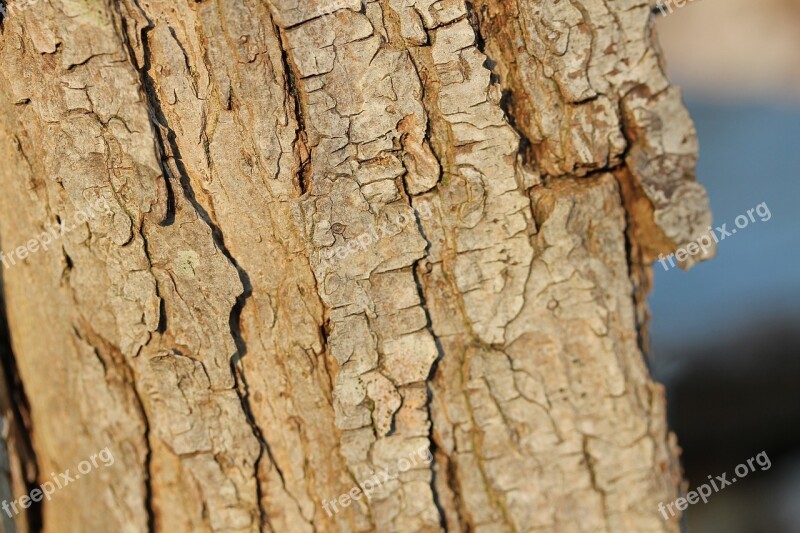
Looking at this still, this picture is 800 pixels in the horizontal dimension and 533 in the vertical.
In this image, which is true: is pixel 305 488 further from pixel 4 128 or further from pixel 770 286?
pixel 770 286

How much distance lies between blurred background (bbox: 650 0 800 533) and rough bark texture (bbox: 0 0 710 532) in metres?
1.65

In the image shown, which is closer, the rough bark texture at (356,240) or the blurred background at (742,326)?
the rough bark texture at (356,240)

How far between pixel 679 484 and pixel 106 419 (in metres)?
1.03

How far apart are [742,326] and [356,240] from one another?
7.93 feet

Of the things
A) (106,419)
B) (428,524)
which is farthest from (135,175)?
(428,524)

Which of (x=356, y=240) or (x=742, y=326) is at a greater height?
(x=742, y=326)

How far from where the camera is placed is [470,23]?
106 centimetres

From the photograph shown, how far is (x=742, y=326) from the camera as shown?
2916 mm

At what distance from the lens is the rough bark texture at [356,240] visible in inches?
41.1

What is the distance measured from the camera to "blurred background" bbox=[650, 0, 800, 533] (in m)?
2.84

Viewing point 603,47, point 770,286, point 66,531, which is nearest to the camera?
point 603,47

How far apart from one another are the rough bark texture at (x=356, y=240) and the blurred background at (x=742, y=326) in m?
1.65

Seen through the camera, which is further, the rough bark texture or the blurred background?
the blurred background

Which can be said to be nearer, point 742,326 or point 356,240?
point 356,240
